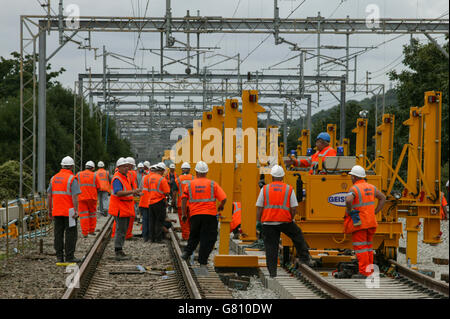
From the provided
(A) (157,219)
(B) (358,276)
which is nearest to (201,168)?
(B) (358,276)

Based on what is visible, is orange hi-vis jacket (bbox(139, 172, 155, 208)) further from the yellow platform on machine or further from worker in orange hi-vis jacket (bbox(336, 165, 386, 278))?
worker in orange hi-vis jacket (bbox(336, 165, 386, 278))

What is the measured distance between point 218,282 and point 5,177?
19.9 m

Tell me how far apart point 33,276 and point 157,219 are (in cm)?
661

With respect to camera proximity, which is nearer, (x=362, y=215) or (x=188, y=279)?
(x=188, y=279)

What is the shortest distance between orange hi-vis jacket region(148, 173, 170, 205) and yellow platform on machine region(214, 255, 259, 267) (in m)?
5.01

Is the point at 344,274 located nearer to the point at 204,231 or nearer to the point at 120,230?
the point at 204,231

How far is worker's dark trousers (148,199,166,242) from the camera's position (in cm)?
1919

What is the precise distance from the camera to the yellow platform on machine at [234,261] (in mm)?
14297

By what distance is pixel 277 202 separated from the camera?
13062mm

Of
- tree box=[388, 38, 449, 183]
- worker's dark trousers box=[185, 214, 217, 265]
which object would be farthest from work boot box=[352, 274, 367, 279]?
tree box=[388, 38, 449, 183]

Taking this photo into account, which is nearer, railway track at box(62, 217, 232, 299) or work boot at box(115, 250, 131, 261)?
railway track at box(62, 217, 232, 299)

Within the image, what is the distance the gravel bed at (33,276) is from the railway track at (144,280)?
14.5 inches
